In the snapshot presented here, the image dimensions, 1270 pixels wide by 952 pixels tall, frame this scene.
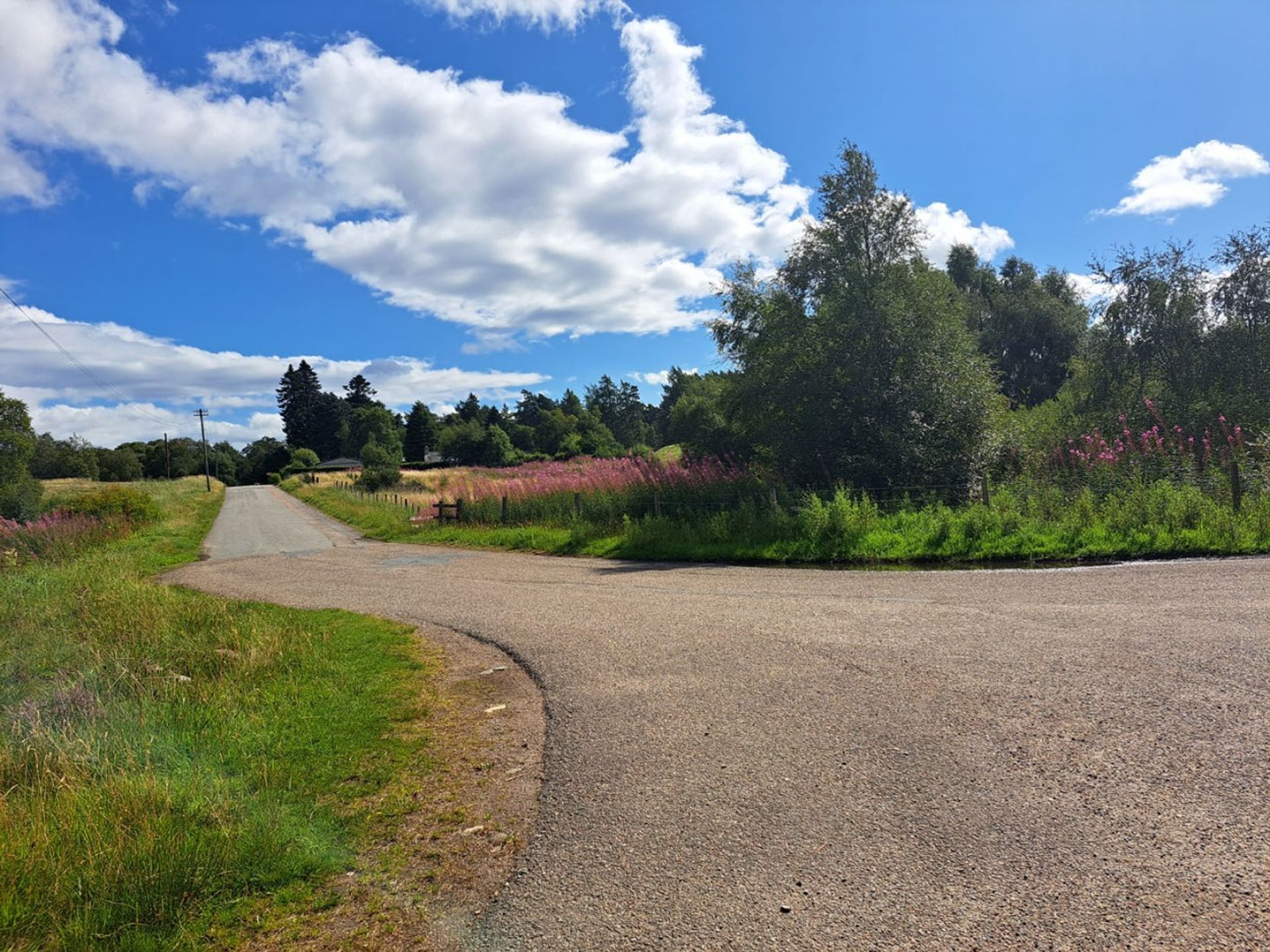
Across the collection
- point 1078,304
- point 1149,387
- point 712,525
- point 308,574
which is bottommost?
point 308,574

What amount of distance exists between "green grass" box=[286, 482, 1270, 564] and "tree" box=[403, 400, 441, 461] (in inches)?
3552

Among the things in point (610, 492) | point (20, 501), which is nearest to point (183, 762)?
point (610, 492)

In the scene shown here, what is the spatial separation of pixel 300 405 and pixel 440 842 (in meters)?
131

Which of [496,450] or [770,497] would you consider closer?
[770,497]

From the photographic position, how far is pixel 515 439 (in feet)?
352

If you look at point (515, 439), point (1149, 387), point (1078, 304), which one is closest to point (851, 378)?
point (1149, 387)

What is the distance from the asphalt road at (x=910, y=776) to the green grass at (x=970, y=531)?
2.68 m

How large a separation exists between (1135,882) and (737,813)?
167 cm

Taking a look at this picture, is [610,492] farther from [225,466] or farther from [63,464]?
[225,466]

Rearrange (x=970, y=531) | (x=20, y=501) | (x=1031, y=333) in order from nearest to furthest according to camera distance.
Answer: (x=970, y=531), (x=20, y=501), (x=1031, y=333)

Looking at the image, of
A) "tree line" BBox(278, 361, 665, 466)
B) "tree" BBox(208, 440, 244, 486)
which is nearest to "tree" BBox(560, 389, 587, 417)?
"tree line" BBox(278, 361, 665, 466)

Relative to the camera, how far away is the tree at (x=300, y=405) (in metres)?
116

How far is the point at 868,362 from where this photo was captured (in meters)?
16.5

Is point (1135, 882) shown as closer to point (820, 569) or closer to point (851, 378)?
point (820, 569)
